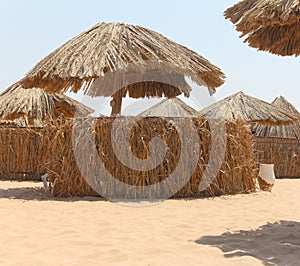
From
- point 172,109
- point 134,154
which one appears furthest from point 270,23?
point 172,109

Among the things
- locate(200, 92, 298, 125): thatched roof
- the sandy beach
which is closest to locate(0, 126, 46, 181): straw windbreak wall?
the sandy beach

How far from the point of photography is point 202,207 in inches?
253

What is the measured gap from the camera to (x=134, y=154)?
7.15 meters

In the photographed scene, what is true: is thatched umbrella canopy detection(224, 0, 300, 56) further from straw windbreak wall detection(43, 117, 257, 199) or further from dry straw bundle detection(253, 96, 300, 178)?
dry straw bundle detection(253, 96, 300, 178)

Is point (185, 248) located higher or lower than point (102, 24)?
lower

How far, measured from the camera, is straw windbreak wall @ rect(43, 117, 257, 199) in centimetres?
714

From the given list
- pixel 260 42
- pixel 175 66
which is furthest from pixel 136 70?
pixel 260 42

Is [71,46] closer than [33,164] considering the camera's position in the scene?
Yes

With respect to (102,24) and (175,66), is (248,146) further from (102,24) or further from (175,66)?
(102,24)

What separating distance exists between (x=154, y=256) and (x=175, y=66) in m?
4.87

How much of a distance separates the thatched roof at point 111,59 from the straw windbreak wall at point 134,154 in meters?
1.03

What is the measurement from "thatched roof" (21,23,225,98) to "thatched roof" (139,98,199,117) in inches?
274

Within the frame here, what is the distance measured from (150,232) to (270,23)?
271 centimetres

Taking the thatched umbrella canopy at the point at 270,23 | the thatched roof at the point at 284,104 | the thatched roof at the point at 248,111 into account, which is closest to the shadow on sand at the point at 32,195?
the thatched umbrella canopy at the point at 270,23
